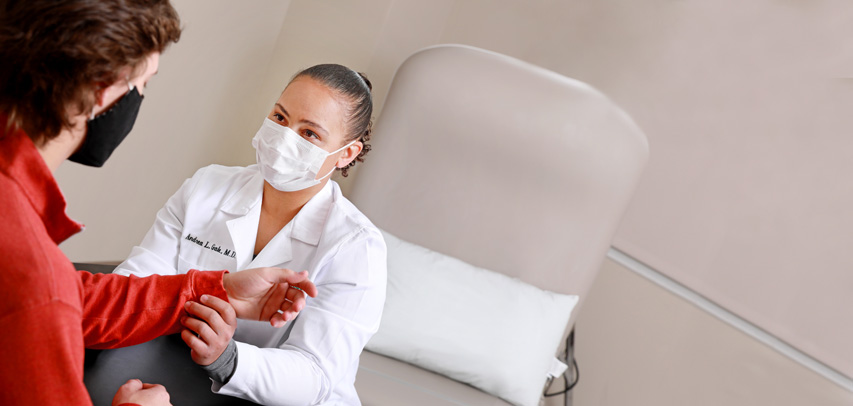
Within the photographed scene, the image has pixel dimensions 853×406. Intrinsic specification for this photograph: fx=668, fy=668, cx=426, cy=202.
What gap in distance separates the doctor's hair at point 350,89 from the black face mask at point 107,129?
624mm

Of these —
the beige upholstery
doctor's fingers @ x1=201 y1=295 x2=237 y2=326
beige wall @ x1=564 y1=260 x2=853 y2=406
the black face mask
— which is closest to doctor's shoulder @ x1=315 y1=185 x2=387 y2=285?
doctor's fingers @ x1=201 y1=295 x2=237 y2=326

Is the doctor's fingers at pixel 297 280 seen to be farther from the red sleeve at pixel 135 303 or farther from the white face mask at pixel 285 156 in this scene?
the white face mask at pixel 285 156

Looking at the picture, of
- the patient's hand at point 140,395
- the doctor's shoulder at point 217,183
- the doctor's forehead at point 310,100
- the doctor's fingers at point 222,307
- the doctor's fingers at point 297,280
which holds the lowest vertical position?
the patient's hand at point 140,395

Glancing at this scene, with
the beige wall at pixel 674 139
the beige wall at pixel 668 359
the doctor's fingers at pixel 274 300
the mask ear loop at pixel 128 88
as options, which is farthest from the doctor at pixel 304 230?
the beige wall at pixel 668 359

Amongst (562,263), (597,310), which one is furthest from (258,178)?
(597,310)

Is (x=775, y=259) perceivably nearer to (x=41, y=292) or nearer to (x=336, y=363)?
(x=336, y=363)

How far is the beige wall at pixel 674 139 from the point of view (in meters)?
2.23

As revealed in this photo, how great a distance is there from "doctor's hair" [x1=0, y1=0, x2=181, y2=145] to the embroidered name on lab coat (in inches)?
26.9

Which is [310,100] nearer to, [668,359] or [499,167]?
[499,167]

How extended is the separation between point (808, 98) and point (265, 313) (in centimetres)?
201

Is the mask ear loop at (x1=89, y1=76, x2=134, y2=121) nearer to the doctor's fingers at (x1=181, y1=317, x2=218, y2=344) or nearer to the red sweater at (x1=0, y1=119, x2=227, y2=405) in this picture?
the red sweater at (x1=0, y1=119, x2=227, y2=405)

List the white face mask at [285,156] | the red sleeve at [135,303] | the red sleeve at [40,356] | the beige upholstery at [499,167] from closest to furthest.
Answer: the red sleeve at [40,356], the red sleeve at [135,303], the white face mask at [285,156], the beige upholstery at [499,167]

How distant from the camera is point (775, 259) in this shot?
2.30 meters

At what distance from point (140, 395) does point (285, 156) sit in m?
0.65
